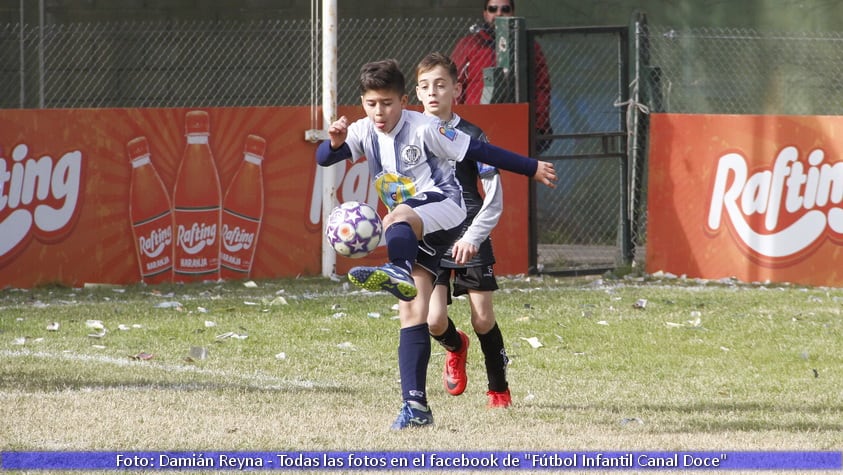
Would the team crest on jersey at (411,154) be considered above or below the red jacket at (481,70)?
below

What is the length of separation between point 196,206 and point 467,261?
630 cm

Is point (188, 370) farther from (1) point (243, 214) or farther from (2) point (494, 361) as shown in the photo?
(1) point (243, 214)

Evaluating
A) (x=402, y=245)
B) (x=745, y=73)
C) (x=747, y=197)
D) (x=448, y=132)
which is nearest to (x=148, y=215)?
(x=747, y=197)

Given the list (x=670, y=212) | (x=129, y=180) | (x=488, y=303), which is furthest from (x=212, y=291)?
(x=488, y=303)

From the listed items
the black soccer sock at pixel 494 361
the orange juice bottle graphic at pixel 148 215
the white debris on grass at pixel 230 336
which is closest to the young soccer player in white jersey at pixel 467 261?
the black soccer sock at pixel 494 361

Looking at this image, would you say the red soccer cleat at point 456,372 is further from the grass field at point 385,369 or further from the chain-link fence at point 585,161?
the chain-link fence at point 585,161

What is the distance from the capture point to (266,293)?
12375 millimetres

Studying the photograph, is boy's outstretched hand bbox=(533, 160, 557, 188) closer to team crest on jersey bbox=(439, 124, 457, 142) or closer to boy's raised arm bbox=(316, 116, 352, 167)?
team crest on jersey bbox=(439, 124, 457, 142)

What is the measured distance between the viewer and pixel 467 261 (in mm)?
6969

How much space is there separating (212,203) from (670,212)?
4.36m

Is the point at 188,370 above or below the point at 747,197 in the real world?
below

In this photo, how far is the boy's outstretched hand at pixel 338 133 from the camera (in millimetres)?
6707

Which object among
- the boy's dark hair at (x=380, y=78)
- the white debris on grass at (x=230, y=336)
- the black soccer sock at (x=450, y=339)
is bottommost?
the white debris on grass at (x=230, y=336)

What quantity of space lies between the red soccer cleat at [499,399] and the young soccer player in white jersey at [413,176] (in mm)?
786
